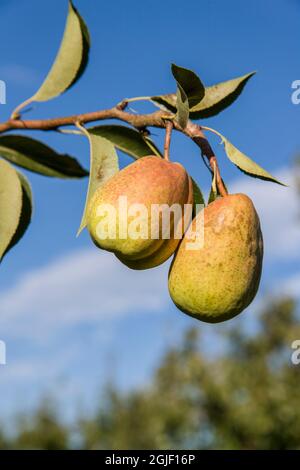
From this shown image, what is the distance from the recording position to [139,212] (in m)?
1.01

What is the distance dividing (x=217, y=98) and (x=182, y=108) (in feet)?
0.71

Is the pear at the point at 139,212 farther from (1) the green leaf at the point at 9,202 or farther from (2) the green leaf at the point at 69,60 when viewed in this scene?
(2) the green leaf at the point at 69,60

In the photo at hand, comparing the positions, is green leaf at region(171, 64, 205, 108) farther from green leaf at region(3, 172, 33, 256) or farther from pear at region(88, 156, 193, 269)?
green leaf at region(3, 172, 33, 256)

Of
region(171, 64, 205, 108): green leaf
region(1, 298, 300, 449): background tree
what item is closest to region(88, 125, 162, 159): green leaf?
region(171, 64, 205, 108): green leaf

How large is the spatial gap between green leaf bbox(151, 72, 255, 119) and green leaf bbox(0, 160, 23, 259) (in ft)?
1.02

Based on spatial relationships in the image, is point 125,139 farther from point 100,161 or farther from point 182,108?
point 182,108

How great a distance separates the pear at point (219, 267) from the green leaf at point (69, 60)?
0.46 meters

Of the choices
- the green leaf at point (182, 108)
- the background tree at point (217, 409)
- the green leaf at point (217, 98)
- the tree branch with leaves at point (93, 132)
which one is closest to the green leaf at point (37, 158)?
the tree branch with leaves at point (93, 132)

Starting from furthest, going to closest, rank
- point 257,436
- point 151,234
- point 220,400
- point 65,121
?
point 220,400
point 257,436
point 65,121
point 151,234

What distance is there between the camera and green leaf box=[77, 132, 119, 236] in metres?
1.16
